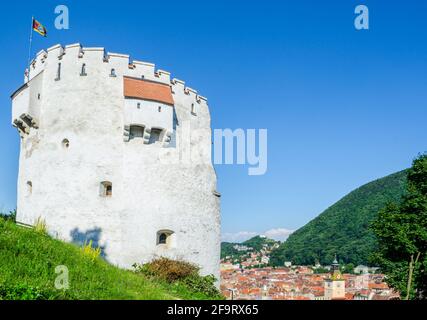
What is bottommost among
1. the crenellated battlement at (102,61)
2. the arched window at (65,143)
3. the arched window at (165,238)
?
the arched window at (165,238)

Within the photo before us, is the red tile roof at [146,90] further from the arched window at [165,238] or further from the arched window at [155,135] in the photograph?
the arched window at [165,238]

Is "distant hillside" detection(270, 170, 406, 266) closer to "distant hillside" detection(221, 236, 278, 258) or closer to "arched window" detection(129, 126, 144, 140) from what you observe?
"distant hillside" detection(221, 236, 278, 258)

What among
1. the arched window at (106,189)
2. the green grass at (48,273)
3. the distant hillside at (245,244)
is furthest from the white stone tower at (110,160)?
the distant hillside at (245,244)

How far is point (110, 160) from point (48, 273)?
11040 millimetres

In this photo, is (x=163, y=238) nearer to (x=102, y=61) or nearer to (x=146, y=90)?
(x=146, y=90)

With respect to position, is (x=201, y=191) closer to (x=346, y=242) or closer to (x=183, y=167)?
(x=183, y=167)

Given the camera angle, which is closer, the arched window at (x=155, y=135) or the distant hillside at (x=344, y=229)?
the arched window at (x=155, y=135)

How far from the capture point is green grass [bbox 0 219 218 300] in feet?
32.8

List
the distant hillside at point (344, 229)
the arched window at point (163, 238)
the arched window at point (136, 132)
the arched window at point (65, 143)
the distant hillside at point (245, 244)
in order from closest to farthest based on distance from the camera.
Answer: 1. the arched window at point (65, 143)
2. the arched window at point (136, 132)
3. the arched window at point (163, 238)
4. the distant hillside at point (344, 229)
5. the distant hillside at point (245, 244)

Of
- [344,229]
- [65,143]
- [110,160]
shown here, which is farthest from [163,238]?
[344,229]

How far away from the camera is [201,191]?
2444 centimetres

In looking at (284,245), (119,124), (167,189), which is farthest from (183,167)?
(284,245)

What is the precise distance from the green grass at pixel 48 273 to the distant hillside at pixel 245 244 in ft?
472

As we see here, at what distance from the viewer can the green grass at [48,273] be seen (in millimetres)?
10000
